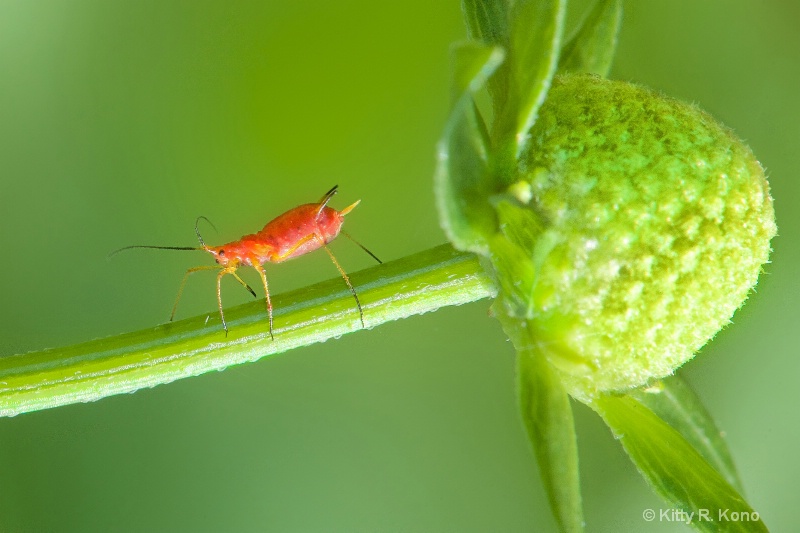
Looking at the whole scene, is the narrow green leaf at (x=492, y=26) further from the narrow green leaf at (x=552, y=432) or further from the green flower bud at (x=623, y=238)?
the narrow green leaf at (x=552, y=432)

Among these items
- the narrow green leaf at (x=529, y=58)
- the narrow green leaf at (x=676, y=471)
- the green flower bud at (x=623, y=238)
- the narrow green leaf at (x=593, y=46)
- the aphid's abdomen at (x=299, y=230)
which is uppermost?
the aphid's abdomen at (x=299, y=230)

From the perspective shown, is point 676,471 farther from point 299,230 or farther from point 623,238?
point 299,230

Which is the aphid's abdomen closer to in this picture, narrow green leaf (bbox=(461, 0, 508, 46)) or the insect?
the insect

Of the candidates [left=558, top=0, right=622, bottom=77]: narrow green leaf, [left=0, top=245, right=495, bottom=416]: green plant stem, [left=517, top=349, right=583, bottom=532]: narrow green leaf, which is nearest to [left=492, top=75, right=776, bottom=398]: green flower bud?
[left=517, top=349, right=583, bottom=532]: narrow green leaf

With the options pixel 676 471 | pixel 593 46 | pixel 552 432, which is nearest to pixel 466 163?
pixel 552 432

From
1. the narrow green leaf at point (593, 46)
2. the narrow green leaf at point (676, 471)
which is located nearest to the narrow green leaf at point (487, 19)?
the narrow green leaf at point (593, 46)

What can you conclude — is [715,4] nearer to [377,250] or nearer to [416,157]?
[416,157]

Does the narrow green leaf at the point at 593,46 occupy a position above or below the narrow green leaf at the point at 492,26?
above
